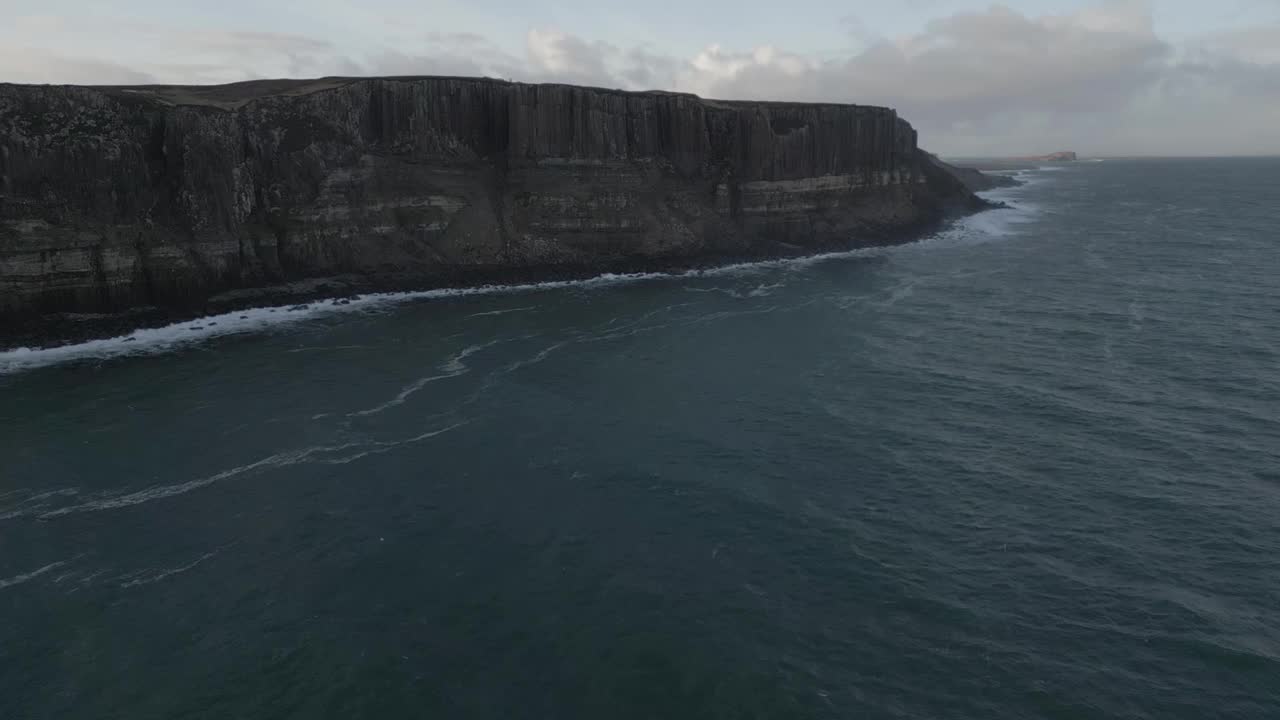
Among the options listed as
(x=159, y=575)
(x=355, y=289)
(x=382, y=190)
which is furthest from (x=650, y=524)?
(x=382, y=190)

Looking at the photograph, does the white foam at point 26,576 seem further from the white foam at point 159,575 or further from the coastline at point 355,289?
the coastline at point 355,289

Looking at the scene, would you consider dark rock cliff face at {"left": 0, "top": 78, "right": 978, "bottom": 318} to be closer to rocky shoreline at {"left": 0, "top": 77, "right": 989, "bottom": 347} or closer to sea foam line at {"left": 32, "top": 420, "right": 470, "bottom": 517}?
rocky shoreline at {"left": 0, "top": 77, "right": 989, "bottom": 347}

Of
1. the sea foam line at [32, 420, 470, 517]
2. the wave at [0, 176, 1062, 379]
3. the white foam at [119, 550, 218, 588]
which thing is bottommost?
the white foam at [119, 550, 218, 588]

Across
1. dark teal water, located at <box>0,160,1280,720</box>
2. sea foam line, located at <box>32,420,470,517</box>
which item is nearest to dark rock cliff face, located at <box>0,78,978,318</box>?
dark teal water, located at <box>0,160,1280,720</box>

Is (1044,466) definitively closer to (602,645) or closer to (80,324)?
(602,645)

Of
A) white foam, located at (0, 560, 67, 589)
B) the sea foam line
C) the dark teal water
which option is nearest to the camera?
the dark teal water

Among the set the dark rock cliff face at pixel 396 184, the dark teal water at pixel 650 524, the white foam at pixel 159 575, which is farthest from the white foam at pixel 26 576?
the dark rock cliff face at pixel 396 184

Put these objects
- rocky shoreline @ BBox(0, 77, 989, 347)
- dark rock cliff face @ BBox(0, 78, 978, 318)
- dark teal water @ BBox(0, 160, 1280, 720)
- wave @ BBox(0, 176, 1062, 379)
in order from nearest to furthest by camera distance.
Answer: dark teal water @ BBox(0, 160, 1280, 720) → wave @ BBox(0, 176, 1062, 379) → rocky shoreline @ BBox(0, 77, 989, 347) → dark rock cliff face @ BBox(0, 78, 978, 318)
